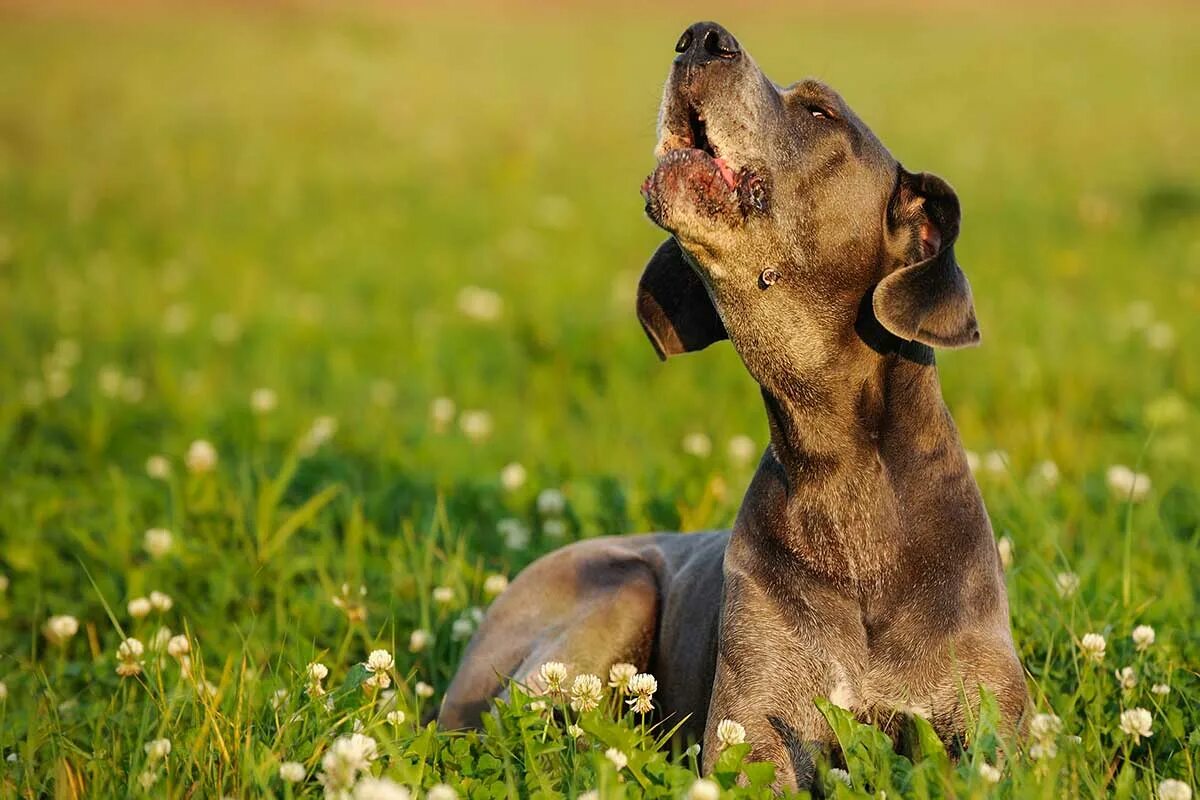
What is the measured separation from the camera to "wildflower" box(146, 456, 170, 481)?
651 centimetres

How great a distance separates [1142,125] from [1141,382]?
374 inches

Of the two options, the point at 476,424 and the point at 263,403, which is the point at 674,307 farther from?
the point at 263,403

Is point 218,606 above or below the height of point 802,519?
below

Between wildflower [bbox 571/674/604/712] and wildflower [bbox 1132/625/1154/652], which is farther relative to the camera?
wildflower [bbox 1132/625/1154/652]

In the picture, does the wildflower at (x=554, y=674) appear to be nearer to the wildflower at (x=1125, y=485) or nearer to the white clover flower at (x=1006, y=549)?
the white clover flower at (x=1006, y=549)

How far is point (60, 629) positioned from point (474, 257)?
22.7 ft

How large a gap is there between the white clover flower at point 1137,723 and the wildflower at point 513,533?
2617mm

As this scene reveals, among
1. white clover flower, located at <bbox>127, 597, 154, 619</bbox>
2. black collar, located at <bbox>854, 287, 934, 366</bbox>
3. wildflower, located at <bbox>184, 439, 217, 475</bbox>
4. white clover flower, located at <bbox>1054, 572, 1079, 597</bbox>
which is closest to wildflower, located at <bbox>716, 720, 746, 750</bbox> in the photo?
black collar, located at <bbox>854, 287, 934, 366</bbox>

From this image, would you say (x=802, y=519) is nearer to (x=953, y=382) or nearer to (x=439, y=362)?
(x=953, y=382)

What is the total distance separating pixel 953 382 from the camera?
27.2 ft

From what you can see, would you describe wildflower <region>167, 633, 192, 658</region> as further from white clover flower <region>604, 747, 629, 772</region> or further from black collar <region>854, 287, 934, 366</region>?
black collar <region>854, 287, 934, 366</region>

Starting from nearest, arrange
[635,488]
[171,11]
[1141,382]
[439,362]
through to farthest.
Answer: [635,488], [1141,382], [439,362], [171,11]

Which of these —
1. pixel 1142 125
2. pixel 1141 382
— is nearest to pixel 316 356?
pixel 1141 382

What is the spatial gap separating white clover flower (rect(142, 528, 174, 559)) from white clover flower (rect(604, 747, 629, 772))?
2749mm
